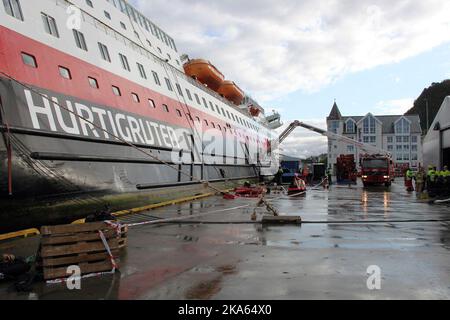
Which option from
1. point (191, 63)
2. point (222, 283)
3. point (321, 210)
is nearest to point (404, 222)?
point (321, 210)

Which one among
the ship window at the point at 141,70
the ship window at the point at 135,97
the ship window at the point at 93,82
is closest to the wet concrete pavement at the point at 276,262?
the ship window at the point at 93,82

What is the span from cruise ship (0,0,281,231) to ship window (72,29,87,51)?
4 cm

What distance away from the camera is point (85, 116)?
32.0ft

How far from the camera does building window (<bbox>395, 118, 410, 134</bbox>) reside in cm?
7625

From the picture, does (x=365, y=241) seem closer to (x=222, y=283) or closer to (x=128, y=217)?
(x=222, y=283)

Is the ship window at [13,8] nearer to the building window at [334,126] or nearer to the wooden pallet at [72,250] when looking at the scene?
the wooden pallet at [72,250]

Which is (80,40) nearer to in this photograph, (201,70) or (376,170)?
(201,70)

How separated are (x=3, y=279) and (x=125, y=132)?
7.00 m

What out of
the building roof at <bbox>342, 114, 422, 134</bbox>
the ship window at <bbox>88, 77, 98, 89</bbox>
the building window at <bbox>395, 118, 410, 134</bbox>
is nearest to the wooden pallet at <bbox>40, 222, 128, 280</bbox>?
the ship window at <bbox>88, 77, 98, 89</bbox>

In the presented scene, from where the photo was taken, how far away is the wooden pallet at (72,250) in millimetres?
4848

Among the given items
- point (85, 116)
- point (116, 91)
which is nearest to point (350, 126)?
point (116, 91)

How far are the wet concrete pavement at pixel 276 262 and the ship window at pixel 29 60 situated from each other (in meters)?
3.71

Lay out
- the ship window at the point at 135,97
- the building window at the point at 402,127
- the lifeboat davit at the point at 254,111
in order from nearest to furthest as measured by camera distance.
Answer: the ship window at the point at 135,97 < the lifeboat davit at the point at 254,111 < the building window at the point at 402,127

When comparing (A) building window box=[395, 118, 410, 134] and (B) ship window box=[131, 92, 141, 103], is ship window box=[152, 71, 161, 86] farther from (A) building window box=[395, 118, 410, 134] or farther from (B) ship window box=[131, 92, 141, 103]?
(A) building window box=[395, 118, 410, 134]
